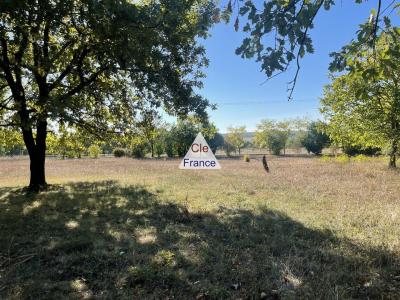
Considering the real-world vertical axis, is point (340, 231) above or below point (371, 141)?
below

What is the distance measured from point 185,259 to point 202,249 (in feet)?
1.76

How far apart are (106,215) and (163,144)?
53835 mm

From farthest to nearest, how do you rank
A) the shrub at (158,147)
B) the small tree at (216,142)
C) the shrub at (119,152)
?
1. the small tree at (216,142)
2. the shrub at (158,147)
3. the shrub at (119,152)

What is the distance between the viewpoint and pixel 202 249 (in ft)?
17.7

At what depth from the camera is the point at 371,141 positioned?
73.2ft

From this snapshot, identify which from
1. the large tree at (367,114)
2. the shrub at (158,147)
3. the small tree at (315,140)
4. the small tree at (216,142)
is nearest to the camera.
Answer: the large tree at (367,114)

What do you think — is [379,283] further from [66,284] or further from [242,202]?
[242,202]

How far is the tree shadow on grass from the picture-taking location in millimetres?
3936

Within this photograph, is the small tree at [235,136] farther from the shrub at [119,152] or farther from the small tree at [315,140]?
the shrub at [119,152]

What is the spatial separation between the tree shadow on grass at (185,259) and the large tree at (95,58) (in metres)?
3.32

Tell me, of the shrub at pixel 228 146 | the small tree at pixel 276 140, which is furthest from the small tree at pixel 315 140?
the shrub at pixel 228 146

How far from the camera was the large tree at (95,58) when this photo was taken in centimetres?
666

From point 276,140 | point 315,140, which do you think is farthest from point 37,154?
point 276,140

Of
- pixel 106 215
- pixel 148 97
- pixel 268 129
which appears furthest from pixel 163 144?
pixel 106 215
